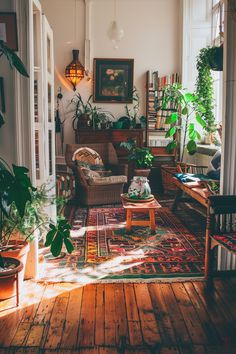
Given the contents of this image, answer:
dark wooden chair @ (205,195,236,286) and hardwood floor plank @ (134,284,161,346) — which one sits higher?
dark wooden chair @ (205,195,236,286)

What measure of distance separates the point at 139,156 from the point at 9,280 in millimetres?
4504

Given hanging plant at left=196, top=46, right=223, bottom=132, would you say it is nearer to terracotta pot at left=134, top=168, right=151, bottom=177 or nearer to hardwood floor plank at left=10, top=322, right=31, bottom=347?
terracotta pot at left=134, top=168, right=151, bottom=177

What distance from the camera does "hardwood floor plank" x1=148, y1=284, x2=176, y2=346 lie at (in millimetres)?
2447

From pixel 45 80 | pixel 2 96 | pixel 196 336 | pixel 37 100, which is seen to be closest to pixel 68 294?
pixel 196 336

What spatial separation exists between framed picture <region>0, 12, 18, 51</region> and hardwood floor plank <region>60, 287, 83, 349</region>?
6.34ft

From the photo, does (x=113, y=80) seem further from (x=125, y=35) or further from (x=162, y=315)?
(x=162, y=315)

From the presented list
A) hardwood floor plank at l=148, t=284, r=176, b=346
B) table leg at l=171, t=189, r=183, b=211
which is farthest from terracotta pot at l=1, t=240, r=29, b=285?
table leg at l=171, t=189, r=183, b=211

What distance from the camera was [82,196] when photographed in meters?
6.41

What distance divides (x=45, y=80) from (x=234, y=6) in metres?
1.93

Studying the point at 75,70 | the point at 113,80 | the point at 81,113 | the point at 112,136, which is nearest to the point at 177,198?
the point at 112,136

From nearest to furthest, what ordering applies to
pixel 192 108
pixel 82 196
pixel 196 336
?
pixel 196 336 < pixel 82 196 < pixel 192 108

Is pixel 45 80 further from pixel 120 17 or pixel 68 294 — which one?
pixel 120 17

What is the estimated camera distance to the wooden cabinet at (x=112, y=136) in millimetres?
7309

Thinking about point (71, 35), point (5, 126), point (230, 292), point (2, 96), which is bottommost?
point (230, 292)
